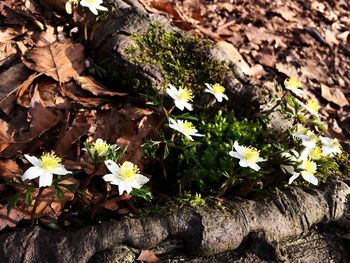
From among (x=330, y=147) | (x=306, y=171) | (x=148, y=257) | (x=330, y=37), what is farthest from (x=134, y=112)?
(x=330, y=37)

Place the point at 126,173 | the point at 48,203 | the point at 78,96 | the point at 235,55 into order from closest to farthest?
the point at 126,173 → the point at 48,203 → the point at 78,96 → the point at 235,55

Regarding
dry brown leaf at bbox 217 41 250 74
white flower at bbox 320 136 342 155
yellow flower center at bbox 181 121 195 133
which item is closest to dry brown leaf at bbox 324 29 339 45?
dry brown leaf at bbox 217 41 250 74

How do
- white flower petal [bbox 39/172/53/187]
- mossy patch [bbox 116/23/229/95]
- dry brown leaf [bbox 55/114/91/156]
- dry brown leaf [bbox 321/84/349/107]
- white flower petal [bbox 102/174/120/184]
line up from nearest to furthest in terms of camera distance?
1. white flower petal [bbox 39/172/53/187]
2. white flower petal [bbox 102/174/120/184]
3. dry brown leaf [bbox 55/114/91/156]
4. mossy patch [bbox 116/23/229/95]
5. dry brown leaf [bbox 321/84/349/107]

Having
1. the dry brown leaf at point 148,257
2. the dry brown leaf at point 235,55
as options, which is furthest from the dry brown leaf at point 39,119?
the dry brown leaf at point 235,55

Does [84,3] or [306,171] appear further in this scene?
[84,3]

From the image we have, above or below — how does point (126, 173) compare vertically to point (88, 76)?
above

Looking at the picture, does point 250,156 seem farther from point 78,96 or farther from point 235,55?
point 235,55

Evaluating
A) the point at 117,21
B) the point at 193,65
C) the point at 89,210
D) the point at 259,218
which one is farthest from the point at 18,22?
the point at 259,218

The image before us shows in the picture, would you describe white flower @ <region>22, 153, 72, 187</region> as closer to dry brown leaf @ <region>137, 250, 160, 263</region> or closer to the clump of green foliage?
dry brown leaf @ <region>137, 250, 160, 263</region>
